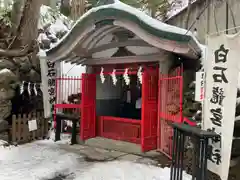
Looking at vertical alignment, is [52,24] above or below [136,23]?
above

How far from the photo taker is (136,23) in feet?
20.2

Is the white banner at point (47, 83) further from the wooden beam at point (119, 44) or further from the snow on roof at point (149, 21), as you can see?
the snow on roof at point (149, 21)

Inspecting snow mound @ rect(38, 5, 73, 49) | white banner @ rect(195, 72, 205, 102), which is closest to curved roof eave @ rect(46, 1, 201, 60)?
white banner @ rect(195, 72, 205, 102)

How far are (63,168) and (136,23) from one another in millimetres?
4219

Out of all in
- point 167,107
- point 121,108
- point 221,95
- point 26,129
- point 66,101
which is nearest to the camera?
point 221,95

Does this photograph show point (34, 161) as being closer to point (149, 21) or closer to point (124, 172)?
point (124, 172)

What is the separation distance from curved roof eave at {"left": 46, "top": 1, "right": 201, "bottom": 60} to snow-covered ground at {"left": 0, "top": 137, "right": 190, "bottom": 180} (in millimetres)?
3154

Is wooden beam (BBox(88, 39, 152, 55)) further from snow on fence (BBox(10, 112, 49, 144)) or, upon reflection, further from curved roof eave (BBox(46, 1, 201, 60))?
snow on fence (BBox(10, 112, 49, 144))

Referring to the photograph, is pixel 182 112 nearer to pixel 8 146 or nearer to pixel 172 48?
pixel 172 48

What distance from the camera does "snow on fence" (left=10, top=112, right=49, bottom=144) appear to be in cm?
832

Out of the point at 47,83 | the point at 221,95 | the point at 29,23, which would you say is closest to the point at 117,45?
the point at 47,83

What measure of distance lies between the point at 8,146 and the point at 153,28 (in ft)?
20.1

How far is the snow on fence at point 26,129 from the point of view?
8.32 meters

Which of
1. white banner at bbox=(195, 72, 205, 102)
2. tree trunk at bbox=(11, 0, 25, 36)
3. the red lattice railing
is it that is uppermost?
tree trunk at bbox=(11, 0, 25, 36)
